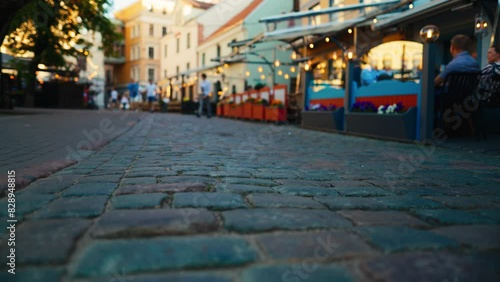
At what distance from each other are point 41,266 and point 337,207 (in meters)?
1.61

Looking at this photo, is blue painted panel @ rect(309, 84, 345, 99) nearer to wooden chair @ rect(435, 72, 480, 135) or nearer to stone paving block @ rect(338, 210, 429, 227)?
wooden chair @ rect(435, 72, 480, 135)

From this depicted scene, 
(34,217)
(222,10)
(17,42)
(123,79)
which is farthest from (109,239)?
(123,79)

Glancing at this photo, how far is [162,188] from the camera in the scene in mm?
2926

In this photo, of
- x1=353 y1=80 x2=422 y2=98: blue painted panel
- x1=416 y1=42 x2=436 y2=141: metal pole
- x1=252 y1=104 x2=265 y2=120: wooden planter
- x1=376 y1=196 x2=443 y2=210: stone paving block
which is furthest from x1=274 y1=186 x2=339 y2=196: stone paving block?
x1=252 y1=104 x2=265 y2=120: wooden planter

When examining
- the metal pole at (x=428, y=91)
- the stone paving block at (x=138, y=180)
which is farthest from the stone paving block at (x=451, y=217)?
the metal pole at (x=428, y=91)

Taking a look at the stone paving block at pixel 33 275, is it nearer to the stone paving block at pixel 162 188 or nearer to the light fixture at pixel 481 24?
the stone paving block at pixel 162 188

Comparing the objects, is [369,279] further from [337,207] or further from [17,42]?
[17,42]

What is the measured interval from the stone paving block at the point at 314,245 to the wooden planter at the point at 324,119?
9283 millimetres

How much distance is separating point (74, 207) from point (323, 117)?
9.91 meters

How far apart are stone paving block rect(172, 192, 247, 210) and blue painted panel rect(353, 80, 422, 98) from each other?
20.7ft

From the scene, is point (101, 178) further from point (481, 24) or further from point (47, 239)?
point (481, 24)

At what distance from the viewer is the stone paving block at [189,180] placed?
10.6 feet

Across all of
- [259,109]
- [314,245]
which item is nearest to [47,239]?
[314,245]

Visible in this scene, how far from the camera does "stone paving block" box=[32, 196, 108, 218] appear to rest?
7.12 feet
